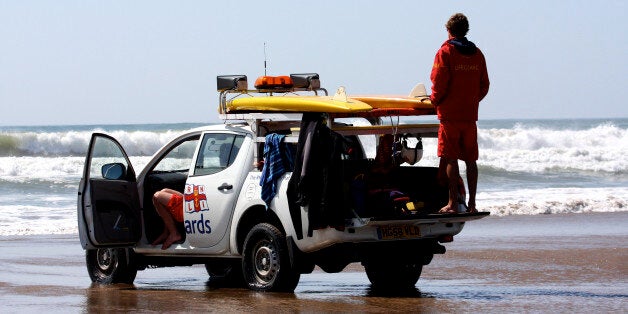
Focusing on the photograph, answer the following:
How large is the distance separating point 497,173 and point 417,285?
26.0m

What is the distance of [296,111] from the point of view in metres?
11.3

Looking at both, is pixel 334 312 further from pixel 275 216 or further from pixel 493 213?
pixel 493 213

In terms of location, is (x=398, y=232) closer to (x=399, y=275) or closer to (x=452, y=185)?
(x=452, y=185)

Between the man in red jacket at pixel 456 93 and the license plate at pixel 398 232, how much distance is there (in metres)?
0.45

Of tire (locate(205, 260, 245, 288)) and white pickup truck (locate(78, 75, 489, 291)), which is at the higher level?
white pickup truck (locate(78, 75, 489, 291))

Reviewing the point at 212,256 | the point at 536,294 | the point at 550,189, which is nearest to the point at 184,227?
the point at 212,256

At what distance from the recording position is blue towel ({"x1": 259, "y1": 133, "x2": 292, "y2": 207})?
11.3 meters

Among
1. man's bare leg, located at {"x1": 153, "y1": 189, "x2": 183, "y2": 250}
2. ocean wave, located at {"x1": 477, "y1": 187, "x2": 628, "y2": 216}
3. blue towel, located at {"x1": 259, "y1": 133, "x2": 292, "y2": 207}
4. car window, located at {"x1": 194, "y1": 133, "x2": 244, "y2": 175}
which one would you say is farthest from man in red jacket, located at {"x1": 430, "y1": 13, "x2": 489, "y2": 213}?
ocean wave, located at {"x1": 477, "y1": 187, "x2": 628, "y2": 216}

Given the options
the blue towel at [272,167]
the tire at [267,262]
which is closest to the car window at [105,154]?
the tire at [267,262]

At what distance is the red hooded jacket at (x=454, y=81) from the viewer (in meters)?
11.2

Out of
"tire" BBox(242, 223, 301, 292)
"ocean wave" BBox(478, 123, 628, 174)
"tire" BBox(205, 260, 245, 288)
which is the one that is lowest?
"ocean wave" BBox(478, 123, 628, 174)

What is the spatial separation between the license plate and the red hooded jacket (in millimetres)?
1011

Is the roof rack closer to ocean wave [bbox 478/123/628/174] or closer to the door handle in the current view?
the door handle

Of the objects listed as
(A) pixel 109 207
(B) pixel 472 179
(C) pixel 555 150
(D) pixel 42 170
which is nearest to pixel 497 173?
(C) pixel 555 150
